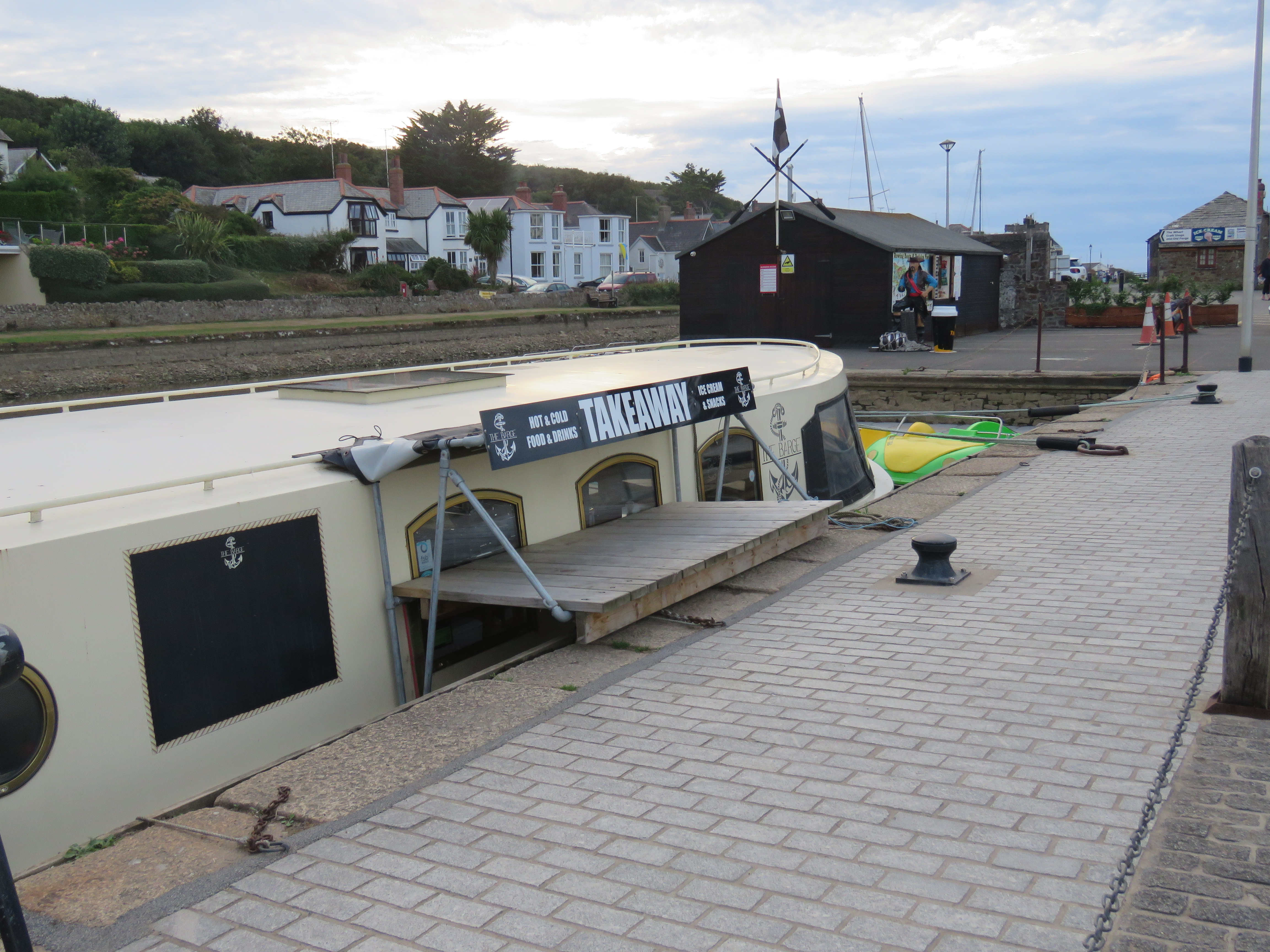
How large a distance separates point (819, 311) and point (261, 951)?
26.3 metres

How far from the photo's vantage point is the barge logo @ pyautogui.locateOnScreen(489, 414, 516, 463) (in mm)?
6629

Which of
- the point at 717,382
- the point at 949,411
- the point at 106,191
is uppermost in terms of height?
the point at 106,191

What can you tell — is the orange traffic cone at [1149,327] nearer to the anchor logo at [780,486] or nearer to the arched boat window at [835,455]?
the arched boat window at [835,455]

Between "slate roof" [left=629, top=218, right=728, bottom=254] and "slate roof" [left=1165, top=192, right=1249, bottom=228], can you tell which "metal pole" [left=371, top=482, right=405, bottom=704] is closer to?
"slate roof" [left=1165, top=192, right=1249, bottom=228]

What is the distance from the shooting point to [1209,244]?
49125mm

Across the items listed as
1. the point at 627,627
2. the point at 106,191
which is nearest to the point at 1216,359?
the point at 627,627

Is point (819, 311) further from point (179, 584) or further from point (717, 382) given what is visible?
point (179, 584)

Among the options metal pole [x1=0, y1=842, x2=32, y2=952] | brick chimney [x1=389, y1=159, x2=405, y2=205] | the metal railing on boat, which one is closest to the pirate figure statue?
the metal railing on boat

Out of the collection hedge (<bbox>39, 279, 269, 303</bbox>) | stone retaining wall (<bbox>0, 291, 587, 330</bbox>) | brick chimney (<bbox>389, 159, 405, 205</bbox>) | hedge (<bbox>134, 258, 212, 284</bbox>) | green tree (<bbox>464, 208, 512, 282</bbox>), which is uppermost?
brick chimney (<bbox>389, 159, 405, 205</bbox>)

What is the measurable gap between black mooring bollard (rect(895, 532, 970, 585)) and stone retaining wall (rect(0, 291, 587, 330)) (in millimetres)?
36569

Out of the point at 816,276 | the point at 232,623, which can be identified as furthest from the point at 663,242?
the point at 232,623

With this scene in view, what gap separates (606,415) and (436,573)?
186cm

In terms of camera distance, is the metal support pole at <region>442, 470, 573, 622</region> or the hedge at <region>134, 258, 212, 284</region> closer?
the metal support pole at <region>442, 470, 573, 622</region>

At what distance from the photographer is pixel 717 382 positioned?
8.99 m
